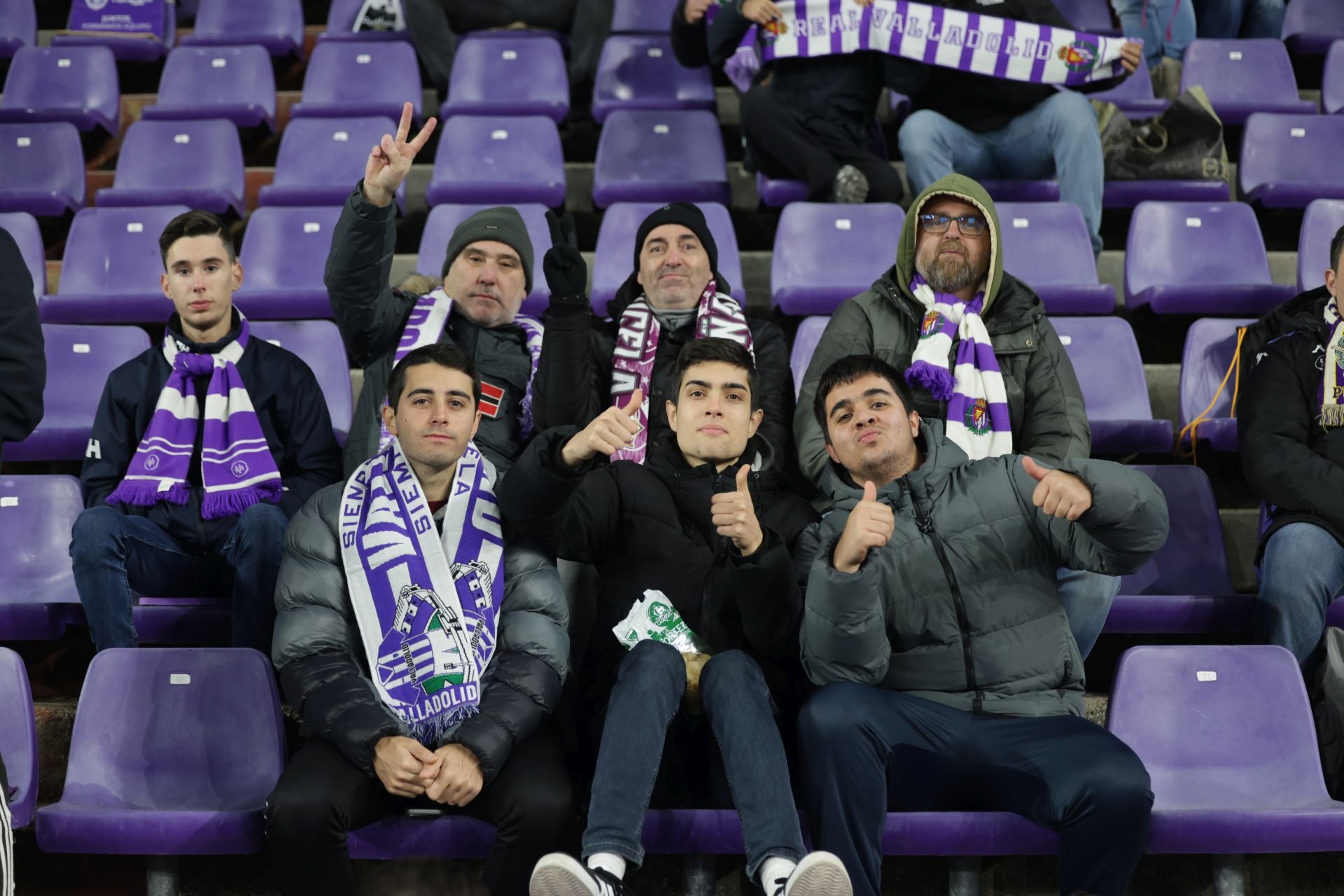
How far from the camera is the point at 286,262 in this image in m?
3.68

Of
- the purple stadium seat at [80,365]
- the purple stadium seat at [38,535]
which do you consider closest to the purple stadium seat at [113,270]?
the purple stadium seat at [80,365]

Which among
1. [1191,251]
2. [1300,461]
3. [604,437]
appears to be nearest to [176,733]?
[604,437]

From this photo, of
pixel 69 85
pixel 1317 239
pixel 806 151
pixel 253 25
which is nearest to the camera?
pixel 1317 239

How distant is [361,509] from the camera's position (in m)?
2.38

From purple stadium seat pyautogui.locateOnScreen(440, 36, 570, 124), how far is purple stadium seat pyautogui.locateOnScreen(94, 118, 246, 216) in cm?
56

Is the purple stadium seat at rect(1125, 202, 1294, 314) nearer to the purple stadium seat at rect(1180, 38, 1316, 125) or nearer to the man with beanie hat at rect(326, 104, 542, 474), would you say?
the purple stadium seat at rect(1180, 38, 1316, 125)

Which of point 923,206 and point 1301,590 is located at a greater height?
point 923,206

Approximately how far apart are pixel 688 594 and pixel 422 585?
447 mm

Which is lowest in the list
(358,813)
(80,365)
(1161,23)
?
(358,813)

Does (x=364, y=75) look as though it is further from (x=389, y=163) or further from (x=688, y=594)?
(x=688, y=594)

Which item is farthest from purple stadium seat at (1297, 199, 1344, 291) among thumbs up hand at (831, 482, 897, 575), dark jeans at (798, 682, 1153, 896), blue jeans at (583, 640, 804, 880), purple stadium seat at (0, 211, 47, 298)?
purple stadium seat at (0, 211, 47, 298)

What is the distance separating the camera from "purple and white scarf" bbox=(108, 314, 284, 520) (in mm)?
2676

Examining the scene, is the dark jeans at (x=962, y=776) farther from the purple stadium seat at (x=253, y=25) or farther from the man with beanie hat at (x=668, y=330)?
the purple stadium seat at (x=253, y=25)

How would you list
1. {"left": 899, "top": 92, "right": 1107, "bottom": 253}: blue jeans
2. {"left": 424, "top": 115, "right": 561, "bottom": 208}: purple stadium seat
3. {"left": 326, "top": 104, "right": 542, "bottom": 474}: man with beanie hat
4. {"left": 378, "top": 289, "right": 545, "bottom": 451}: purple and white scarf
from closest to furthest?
{"left": 326, "top": 104, "right": 542, "bottom": 474}: man with beanie hat
{"left": 378, "top": 289, "right": 545, "bottom": 451}: purple and white scarf
{"left": 899, "top": 92, "right": 1107, "bottom": 253}: blue jeans
{"left": 424, "top": 115, "right": 561, "bottom": 208}: purple stadium seat
